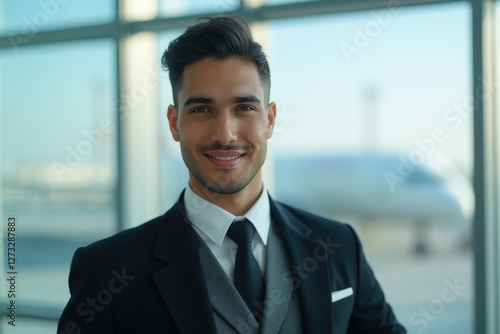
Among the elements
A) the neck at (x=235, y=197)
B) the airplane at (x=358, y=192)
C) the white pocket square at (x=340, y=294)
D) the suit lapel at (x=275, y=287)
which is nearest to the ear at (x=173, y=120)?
the neck at (x=235, y=197)

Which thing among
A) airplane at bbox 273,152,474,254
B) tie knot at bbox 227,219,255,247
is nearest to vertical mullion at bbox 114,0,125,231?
tie knot at bbox 227,219,255,247

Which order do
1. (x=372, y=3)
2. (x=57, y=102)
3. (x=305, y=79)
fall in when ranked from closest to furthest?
(x=372, y=3) → (x=57, y=102) → (x=305, y=79)

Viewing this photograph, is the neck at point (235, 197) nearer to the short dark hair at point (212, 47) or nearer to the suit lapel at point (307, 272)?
the suit lapel at point (307, 272)

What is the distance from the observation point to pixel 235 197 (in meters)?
1.45

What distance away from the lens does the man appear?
1.33 metres

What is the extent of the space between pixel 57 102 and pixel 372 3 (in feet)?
6.51

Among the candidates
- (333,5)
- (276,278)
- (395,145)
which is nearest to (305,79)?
(333,5)

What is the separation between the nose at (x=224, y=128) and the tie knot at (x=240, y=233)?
Result: 203 millimetres

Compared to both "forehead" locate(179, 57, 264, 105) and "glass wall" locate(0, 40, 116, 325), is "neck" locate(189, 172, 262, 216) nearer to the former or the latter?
"forehead" locate(179, 57, 264, 105)

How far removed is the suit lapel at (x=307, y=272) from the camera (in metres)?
1.41

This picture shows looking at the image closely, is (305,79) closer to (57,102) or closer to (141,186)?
(141,186)

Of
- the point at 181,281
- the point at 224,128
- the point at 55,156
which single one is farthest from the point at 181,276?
the point at 55,156

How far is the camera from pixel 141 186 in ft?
11.4

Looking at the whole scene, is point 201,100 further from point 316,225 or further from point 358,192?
point 358,192
